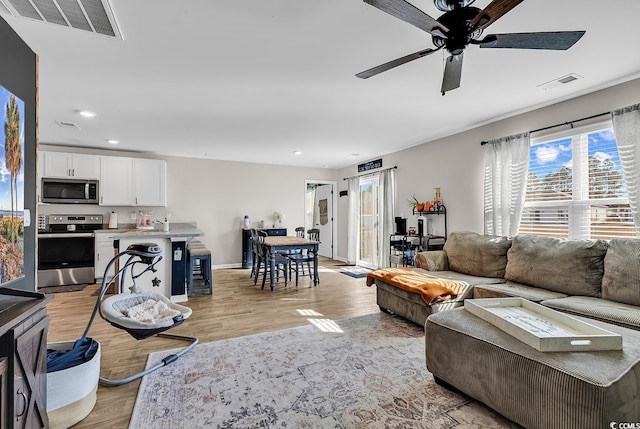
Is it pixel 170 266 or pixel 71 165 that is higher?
pixel 71 165

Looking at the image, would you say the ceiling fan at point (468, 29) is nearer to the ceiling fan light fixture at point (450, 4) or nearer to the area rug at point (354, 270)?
the ceiling fan light fixture at point (450, 4)

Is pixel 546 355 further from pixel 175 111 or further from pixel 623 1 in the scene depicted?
pixel 175 111

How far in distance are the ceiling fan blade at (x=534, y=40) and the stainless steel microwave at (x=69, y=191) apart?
6.09 metres

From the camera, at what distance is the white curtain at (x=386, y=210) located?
5.74 meters

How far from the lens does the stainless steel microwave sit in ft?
16.1

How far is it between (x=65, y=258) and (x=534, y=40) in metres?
6.48

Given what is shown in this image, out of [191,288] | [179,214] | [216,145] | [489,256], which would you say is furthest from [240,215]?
[489,256]

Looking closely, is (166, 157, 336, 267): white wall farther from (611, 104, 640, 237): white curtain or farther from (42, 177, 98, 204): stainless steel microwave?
(611, 104, 640, 237): white curtain

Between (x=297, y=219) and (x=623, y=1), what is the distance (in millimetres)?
6162

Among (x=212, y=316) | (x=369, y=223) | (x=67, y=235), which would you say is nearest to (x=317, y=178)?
(x=369, y=223)

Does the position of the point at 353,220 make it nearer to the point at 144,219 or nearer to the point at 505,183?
the point at 505,183

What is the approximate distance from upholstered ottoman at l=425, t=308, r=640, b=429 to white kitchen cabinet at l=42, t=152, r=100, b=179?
599 centimetres

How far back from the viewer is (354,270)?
20.5ft

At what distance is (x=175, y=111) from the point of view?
3582 millimetres
